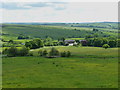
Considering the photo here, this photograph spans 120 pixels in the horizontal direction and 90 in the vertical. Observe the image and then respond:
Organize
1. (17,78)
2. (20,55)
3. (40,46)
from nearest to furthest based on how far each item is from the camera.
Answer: (17,78) → (20,55) → (40,46)

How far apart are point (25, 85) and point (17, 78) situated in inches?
375

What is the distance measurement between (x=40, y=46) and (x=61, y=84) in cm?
12831

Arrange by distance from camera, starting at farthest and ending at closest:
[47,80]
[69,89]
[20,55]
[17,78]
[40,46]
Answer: [40,46] < [20,55] < [17,78] < [47,80] < [69,89]

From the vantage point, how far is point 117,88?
50.2 meters

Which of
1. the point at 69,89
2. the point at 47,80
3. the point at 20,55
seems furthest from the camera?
the point at 20,55

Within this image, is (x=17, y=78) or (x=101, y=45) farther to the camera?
(x=101, y=45)

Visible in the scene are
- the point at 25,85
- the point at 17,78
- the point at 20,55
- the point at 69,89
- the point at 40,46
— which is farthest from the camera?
the point at 40,46

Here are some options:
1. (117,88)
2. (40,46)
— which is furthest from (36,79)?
(40,46)

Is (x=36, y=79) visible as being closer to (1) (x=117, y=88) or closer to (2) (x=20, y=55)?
(1) (x=117, y=88)

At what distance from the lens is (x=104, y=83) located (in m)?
55.6

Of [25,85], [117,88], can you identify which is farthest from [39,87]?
[117,88]

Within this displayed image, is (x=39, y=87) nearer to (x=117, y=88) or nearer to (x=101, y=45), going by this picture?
(x=117, y=88)

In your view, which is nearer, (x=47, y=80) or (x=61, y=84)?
(x=61, y=84)

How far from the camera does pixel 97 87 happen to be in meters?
51.6
